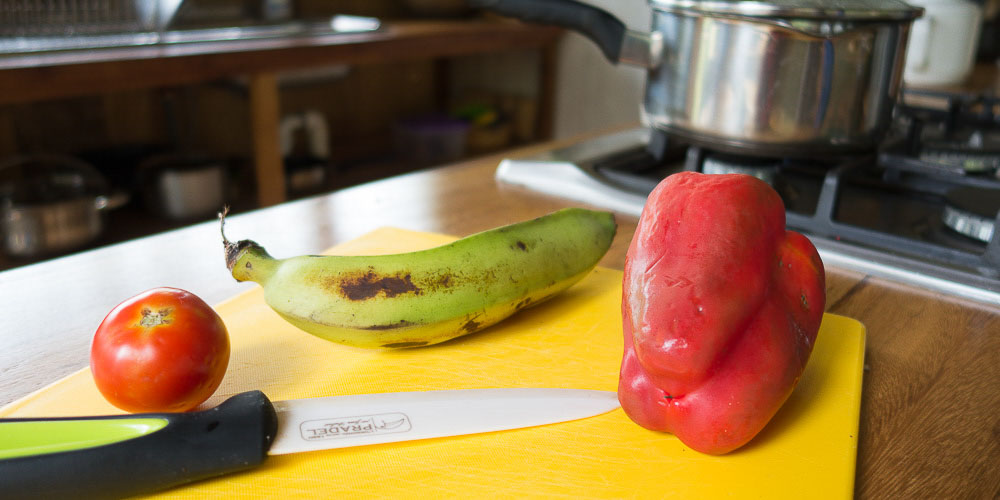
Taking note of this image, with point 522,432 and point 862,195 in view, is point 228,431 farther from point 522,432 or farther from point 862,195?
point 862,195

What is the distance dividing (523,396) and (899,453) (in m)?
0.23

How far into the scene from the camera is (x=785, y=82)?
2.31ft

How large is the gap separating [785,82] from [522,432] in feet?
1.52

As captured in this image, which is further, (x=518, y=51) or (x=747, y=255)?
(x=518, y=51)

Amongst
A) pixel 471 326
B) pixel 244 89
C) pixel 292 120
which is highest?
pixel 471 326

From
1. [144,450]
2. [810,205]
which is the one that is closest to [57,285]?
[144,450]

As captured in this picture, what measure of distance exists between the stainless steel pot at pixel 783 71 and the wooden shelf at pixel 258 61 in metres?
1.25

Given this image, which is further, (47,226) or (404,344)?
(47,226)

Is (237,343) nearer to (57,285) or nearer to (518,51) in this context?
(57,285)

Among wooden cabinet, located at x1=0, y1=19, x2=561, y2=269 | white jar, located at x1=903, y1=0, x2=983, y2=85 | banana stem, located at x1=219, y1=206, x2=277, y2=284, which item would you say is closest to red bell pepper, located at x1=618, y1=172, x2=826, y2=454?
banana stem, located at x1=219, y1=206, x2=277, y2=284

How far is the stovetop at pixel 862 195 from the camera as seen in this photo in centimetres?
65

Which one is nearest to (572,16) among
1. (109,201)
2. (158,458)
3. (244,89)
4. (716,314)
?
(716,314)

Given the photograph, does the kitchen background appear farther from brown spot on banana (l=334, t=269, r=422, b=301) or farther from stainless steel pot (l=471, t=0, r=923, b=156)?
brown spot on banana (l=334, t=269, r=422, b=301)

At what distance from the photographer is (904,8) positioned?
2.32 feet
